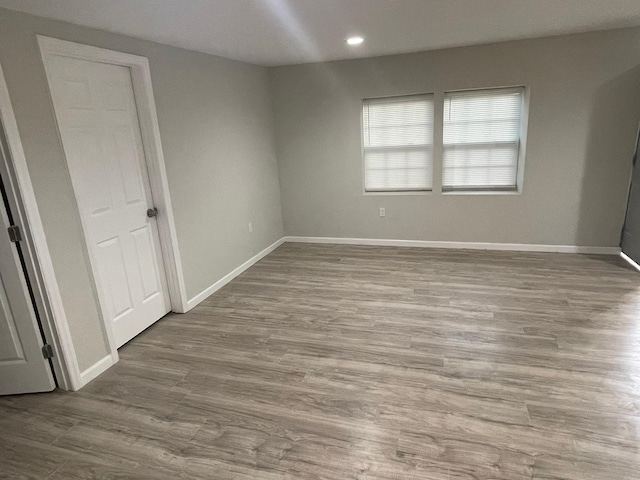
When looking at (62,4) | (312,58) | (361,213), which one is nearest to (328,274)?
(361,213)

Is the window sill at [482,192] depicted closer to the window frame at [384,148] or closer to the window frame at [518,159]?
the window frame at [518,159]

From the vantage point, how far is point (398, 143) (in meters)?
5.02

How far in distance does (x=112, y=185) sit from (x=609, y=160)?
16.4 feet

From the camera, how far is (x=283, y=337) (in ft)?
10.1

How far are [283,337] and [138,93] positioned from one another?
2320mm

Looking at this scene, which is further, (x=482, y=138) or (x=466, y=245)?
(x=466, y=245)

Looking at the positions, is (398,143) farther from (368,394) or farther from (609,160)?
(368,394)

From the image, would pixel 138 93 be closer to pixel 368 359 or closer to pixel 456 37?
pixel 368 359

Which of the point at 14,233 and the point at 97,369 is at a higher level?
the point at 14,233

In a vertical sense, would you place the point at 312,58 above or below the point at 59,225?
above

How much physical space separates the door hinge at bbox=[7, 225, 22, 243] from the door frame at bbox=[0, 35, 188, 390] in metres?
0.05

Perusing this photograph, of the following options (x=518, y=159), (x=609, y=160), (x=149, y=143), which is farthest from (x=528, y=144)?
(x=149, y=143)

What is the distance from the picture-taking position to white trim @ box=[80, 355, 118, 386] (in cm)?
261

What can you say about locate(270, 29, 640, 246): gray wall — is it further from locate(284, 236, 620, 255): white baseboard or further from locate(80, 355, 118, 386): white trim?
locate(80, 355, 118, 386): white trim
